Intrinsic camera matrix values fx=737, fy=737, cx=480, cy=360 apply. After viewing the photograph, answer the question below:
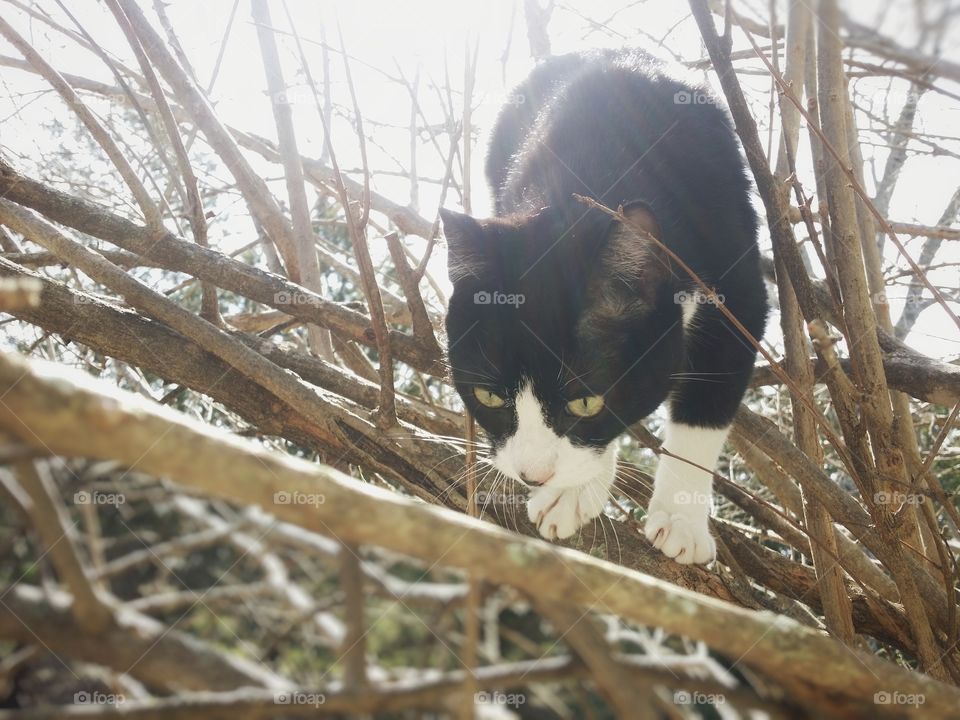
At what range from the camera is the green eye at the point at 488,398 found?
90.5 inches

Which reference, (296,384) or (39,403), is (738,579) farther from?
(39,403)

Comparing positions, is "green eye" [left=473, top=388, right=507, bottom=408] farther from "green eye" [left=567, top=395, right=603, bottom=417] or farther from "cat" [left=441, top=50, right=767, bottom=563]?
"green eye" [left=567, top=395, right=603, bottom=417]

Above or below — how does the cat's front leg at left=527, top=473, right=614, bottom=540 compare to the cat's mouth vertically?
below

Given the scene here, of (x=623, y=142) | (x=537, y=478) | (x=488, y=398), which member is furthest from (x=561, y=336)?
(x=623, y=142)

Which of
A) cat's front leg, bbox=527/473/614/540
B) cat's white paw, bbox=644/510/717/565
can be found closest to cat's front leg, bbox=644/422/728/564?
cat's white paw, bbox=644/510/717/565

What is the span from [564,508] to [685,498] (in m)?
0.41

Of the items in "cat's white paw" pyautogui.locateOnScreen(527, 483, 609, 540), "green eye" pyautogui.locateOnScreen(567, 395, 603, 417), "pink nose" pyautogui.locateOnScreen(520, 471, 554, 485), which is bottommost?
"cat's white paw" pyautogui.locateOnScreen(527, 483, 609, 540)

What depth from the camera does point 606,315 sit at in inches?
87.1

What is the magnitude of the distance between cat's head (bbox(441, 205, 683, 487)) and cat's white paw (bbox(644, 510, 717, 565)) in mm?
234

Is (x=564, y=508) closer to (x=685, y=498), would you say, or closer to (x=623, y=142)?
(x=685, y=498)

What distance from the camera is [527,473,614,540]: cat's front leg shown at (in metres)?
2.05

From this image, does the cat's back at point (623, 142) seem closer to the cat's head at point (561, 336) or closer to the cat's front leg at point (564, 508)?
the cat's head at point (561, 336)

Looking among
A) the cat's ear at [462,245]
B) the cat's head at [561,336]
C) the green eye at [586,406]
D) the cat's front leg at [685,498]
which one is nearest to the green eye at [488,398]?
the cat's head at [561,336]

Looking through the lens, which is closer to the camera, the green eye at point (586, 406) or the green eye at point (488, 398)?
the green eye at point (586, 406)
